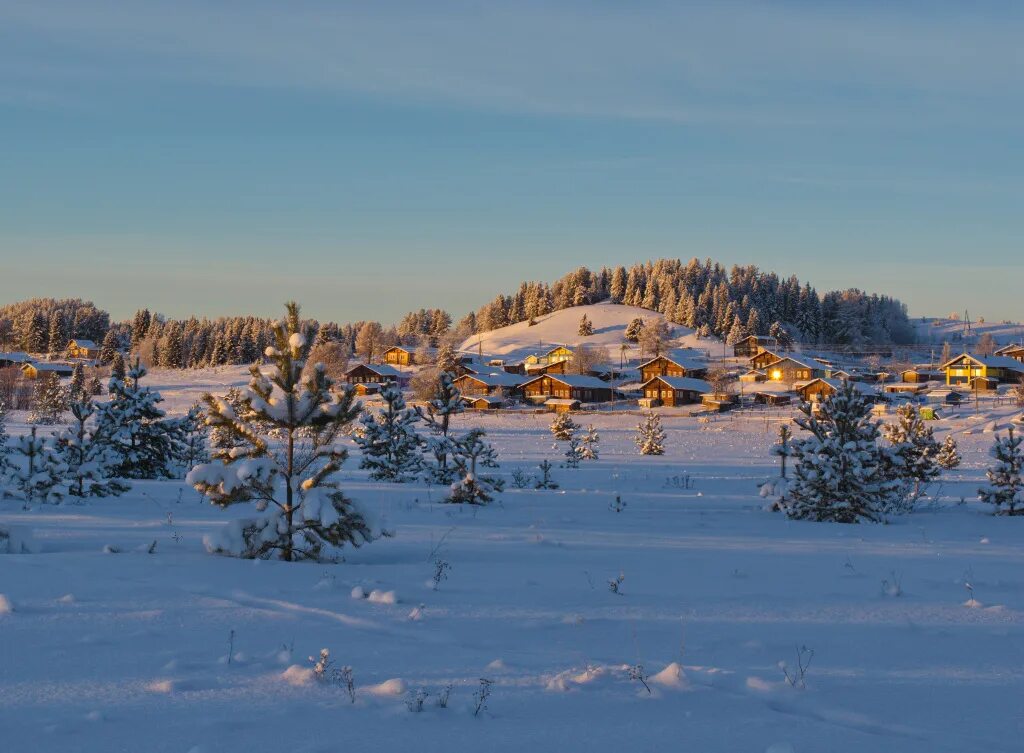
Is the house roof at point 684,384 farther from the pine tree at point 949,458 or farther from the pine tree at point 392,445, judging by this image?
the pine tree at point 392,445

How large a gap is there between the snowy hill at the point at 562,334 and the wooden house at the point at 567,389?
4814cm

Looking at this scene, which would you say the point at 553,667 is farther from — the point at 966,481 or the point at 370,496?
the point at 966,481

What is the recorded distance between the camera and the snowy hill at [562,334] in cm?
16350

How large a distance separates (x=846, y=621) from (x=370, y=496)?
1371 cm

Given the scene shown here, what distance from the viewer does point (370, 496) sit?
19.4 metres

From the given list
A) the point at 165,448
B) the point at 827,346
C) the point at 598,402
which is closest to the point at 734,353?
the point at 827,346

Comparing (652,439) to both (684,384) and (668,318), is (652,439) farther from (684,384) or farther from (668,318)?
(668,318)

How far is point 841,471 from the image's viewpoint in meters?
18.0

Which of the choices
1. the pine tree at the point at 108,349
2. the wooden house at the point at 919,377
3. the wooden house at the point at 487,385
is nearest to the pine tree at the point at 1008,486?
the wooden house at the point at 487,385

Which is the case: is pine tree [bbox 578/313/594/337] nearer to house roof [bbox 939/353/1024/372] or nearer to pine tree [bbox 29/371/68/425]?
house roof [bbox 939/353/1024/372]

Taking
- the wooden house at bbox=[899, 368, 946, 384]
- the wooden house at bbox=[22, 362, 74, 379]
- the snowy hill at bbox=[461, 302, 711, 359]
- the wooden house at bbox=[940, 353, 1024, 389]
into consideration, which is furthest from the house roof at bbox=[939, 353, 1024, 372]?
the wooden house at bbox=[22, 362, 74, 379]

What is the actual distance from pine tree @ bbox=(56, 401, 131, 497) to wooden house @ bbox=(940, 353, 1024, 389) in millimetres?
106441

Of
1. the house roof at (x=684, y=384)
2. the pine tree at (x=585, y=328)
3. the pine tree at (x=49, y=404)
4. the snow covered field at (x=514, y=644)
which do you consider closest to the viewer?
the snow covered field at (x=514, y=644)

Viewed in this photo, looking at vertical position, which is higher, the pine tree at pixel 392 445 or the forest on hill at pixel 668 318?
the forest on hill at pixel 668 318
